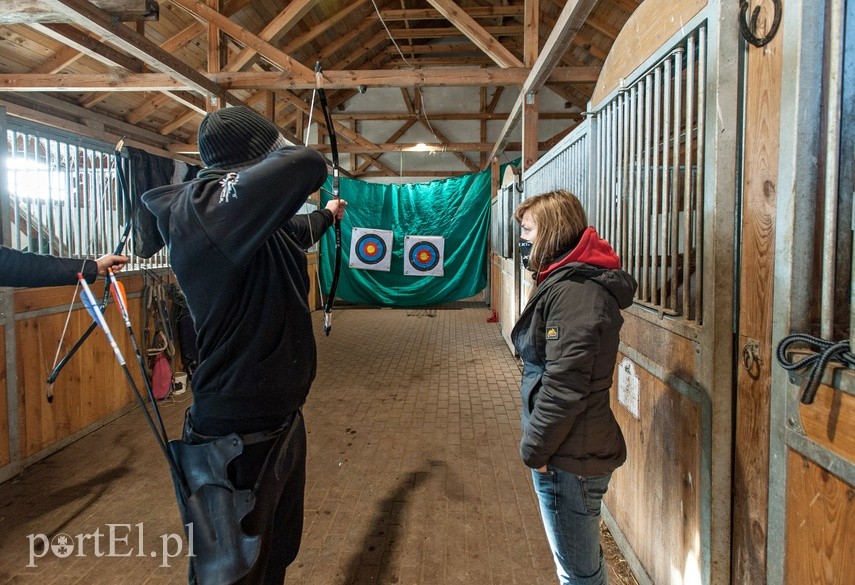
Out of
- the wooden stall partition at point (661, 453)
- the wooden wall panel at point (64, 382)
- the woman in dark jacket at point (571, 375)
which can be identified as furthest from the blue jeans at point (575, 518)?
the wooden wall panel at point (64, 382)

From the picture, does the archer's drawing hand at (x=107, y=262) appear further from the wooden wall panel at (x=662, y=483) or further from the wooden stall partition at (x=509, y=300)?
the wooden stall partition at (x=509, y=300)

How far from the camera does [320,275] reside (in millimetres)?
8109

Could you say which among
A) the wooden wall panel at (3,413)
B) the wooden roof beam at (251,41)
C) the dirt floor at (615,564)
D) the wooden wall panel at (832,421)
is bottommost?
the dirt floor at (615,564)

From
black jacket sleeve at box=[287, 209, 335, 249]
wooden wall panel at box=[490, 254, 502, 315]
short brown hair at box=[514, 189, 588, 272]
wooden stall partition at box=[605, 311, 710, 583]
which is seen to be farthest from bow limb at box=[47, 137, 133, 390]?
wooden wall panel at box=[490, 254, 502, 315]

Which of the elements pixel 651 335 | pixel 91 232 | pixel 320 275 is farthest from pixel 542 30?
pixel 651 335

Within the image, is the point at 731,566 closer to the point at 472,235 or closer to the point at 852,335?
the point at 852,335

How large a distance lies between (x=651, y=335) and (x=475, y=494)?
114 cm

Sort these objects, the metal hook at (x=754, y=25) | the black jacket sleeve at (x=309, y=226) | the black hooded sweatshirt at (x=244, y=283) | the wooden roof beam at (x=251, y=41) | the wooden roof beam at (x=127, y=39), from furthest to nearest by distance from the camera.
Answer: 1. the wooden roof beam at (x=251, y=41)
2. the wooden roof beam at (x=127, y=39)
3. the black jacket sleeve at (x=309, y=226)
4. the black hooded sweatshirt at (x=244, y=283)
5. the metal hook at (x=754, y=25)

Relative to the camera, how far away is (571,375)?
39.8 inches

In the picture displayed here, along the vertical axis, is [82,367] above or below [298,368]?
below

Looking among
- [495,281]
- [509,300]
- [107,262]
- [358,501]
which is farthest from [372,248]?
[107,262]

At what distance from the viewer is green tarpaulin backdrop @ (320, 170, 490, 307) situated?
784 cm

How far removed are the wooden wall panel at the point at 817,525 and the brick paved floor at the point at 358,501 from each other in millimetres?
921

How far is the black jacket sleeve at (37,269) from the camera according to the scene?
5.44 feet
